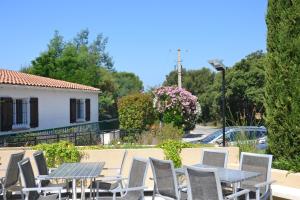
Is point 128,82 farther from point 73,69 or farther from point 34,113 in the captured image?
point 34,113

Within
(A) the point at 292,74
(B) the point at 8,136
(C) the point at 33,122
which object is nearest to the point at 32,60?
(C) the point at 33,122

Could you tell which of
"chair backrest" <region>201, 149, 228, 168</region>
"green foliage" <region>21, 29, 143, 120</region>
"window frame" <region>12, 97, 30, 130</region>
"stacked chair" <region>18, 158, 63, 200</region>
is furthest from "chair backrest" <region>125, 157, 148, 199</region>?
"green foliage" <region>21, 29, 143, 120</region>

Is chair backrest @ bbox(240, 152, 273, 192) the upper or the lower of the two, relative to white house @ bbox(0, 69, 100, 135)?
lower

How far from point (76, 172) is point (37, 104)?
14876 millimetres

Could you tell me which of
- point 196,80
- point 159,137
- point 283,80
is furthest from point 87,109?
point 196,80

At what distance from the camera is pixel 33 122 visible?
67.1ft

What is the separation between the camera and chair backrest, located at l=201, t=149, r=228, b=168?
24.0 ft

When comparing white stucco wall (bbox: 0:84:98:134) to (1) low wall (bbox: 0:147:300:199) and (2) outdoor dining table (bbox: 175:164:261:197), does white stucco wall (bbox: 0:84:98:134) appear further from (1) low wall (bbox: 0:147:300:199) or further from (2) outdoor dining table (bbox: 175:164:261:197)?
(2) outdoor dining table (bbox: 175:164:261:197)

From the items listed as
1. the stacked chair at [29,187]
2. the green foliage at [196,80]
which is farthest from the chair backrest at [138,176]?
the green foliage at [196,80]

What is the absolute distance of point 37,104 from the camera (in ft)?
68.5

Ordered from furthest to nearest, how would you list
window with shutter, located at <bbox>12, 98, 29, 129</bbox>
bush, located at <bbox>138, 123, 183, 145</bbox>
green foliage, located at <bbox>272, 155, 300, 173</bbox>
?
window with shutter, located at <bbox>12, 98, 29, 129</bbox>
bush, located at <bbox>138, 123, 183, 145</bbox>
green foliage, located at <bbox>272, 155, 300, 173</bbox>

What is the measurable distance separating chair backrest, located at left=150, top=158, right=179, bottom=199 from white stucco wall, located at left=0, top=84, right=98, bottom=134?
1279 cm

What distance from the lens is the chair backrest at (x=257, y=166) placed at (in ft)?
21.7

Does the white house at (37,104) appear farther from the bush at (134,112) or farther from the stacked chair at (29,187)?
the stacked chair at (29,187)
